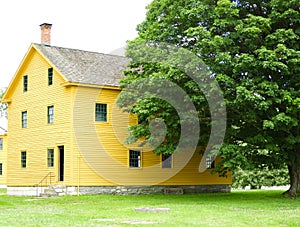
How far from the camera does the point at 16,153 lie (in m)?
35.5

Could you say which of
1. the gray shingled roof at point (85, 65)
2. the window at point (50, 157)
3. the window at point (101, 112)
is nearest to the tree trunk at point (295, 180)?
the window at point (101, 112)

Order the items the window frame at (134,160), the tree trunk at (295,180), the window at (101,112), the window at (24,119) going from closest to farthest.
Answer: the tree trunk at (295,180) < the window at (101,112) < the window frame at (134,160) < the window at (24,119)

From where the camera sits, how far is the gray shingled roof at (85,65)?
31.3 meters

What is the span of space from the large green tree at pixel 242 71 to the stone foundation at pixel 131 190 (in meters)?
4.57

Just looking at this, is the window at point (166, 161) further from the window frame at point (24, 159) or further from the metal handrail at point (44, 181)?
the window frame at point (24, 159)

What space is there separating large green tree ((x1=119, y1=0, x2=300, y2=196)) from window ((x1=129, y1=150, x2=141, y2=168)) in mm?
4303

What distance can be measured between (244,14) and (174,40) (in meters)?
3.67

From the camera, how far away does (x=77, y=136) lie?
30.3 metres

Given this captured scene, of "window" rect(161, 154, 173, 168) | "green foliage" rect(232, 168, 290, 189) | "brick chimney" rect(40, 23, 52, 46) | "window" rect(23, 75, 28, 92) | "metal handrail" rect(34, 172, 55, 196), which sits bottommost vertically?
"green foliage" rect(232, 168, 290, 189)

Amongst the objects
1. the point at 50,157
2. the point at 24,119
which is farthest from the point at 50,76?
the point at 50,157

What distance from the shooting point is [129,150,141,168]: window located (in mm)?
32344

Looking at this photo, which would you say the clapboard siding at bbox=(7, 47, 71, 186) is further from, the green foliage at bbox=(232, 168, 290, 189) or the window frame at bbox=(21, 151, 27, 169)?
the green foliage at bbox=(232, 168, 290, 189)

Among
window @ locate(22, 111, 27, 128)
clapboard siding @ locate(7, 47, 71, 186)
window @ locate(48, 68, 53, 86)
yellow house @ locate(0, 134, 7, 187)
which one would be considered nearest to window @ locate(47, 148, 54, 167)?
clapboard siding @ locate(7, 47, 71, 186)

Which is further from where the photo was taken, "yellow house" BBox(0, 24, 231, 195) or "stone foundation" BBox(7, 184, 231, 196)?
"yellow house" BBox(0, 24, 231, 195)
